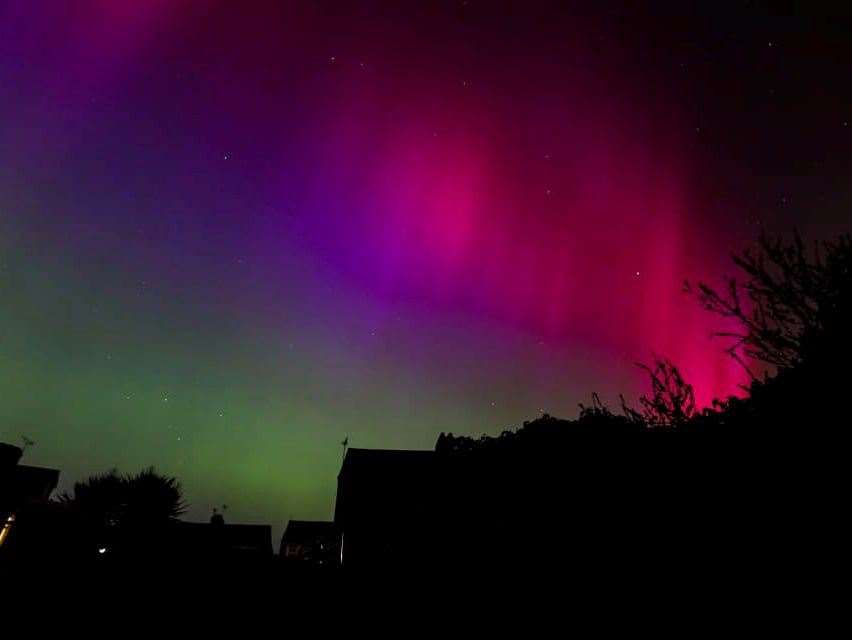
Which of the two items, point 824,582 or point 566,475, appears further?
point 566,475

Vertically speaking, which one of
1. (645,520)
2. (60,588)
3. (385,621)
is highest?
(645,520)

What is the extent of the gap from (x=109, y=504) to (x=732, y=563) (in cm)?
3467

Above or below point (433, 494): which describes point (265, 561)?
below

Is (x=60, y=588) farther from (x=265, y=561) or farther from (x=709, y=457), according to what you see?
(x=709, y=457)

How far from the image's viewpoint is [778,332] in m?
9.09

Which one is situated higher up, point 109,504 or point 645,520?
point 109,504

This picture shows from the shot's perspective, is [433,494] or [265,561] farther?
[433,494]

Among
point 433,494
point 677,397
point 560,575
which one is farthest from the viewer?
point 433,494

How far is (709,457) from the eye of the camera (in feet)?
23.5

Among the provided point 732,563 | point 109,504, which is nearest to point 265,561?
point 732,563

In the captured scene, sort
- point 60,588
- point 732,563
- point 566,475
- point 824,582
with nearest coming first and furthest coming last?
1. point 824,582
2. point 732,563
3. point 60,588
4. point 566,475

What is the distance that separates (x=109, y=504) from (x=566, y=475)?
102ft

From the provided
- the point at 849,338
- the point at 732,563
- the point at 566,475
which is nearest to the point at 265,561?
the point at 566,475

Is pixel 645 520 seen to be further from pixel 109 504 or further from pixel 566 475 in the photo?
pixel 109 504
